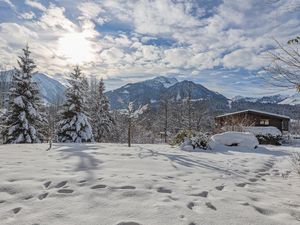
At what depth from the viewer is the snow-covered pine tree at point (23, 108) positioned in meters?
17.4

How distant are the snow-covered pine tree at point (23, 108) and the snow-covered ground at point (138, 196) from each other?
42.9 feet

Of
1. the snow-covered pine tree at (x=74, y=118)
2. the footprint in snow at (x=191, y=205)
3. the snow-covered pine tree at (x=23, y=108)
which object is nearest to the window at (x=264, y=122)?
the snow-covered pine tree at (x=74, y=118)

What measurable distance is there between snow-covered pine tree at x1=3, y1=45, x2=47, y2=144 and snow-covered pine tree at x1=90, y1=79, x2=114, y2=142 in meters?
9.90

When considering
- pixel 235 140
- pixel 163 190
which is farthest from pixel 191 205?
pixel 235 140

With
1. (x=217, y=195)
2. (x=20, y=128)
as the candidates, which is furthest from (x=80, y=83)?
(x=217, y=195)

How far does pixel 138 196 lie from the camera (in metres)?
3.49

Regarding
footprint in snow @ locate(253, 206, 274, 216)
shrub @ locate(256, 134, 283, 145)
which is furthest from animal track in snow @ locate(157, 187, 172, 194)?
shrub @ locate(256, 134, 283, 145)

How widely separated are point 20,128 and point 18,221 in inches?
660

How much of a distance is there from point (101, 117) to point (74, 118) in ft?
28.1

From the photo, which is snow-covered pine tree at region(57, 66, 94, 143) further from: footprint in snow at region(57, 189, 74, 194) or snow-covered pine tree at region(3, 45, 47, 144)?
footprint in snow at region(57, 189, 74, 194)

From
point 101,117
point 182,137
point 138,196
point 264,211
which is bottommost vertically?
point 264,211

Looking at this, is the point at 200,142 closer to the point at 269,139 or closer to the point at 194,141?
the point at 194,141

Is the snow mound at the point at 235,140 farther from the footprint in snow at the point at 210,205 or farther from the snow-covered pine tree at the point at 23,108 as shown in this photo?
the snow-covered pine tree at the point at 23,108

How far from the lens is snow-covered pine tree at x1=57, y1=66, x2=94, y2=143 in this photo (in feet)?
66.8
